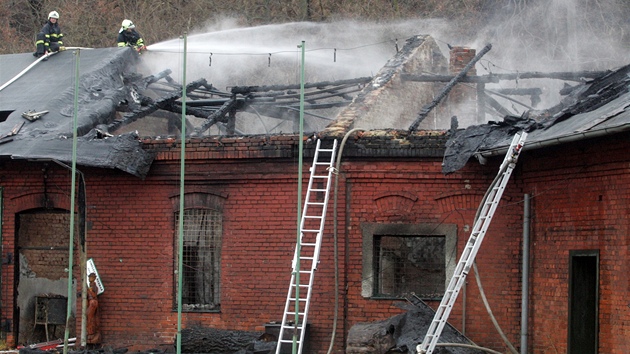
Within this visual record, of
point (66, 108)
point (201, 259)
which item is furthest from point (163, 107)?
point (201, 259)

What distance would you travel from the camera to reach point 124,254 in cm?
1719

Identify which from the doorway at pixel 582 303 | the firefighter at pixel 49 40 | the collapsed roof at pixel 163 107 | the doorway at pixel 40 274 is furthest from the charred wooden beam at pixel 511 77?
the firefighter at pixel 49 40

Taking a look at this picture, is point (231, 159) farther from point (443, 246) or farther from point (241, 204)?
point (443, 246)

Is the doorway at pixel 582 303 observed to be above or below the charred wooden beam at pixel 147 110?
below

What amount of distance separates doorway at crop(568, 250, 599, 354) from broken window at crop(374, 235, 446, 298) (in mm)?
2620

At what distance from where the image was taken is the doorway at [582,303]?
13.4m

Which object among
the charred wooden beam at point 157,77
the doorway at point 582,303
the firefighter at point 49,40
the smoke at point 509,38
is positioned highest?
the smoke at point 509,38

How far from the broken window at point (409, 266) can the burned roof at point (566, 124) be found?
151 cm

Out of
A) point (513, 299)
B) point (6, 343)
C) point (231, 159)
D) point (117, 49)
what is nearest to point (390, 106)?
point (231, 159)

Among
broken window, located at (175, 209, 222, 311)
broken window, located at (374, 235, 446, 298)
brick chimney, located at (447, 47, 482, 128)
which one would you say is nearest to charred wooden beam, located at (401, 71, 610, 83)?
brick chimney, located at (447, 47, 482, 128)

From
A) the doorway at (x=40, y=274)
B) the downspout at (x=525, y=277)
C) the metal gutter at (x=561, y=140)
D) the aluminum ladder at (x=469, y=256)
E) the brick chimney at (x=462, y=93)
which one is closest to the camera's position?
the metal gutter at (x=561, y=140)

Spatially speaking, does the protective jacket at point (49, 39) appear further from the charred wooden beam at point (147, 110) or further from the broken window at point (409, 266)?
the broken window at point (409, 266)

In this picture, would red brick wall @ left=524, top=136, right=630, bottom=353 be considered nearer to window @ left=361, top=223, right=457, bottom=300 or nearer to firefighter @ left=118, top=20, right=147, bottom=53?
window @ left=361, top=223, right=457, bottom=300

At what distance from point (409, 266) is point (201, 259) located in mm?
3524
